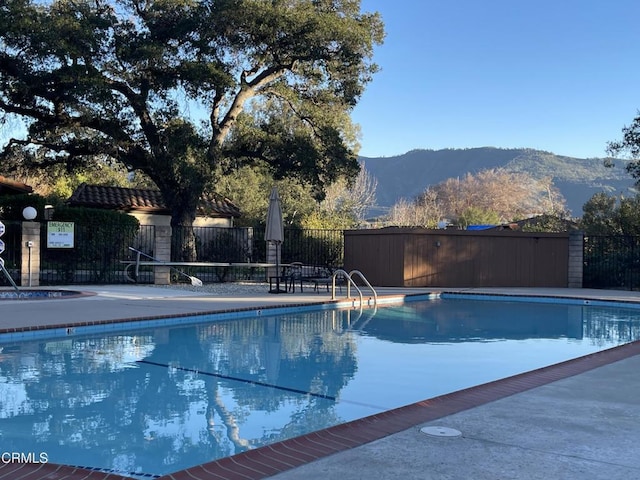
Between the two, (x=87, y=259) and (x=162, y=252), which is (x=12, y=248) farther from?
(x=162, y=252)

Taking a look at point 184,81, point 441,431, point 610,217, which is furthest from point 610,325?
point 184,81

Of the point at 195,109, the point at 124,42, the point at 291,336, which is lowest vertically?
the point at 291,336

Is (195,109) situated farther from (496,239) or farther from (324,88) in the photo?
(496,239)

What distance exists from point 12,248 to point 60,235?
3.58 meters

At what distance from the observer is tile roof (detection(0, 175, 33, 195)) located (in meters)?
22.9

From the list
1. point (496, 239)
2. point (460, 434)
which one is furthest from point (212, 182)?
point (460, 434)

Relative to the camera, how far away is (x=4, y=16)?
62.2ft

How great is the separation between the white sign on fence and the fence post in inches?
626

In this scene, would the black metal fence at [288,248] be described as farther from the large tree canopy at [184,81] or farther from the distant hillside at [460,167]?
the distant hillside at [460,167]

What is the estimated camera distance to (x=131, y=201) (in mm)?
31750

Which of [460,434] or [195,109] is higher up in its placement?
[195,109]

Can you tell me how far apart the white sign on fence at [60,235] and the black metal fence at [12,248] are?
1145mm

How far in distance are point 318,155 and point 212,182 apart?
417 cm

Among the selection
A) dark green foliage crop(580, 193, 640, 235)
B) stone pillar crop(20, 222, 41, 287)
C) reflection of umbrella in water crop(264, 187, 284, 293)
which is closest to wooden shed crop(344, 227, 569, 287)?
reflection of umbrella in water crop(264, 187, 284, 293)
